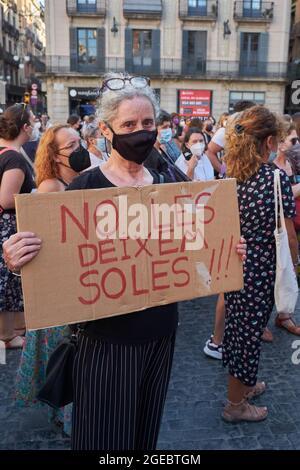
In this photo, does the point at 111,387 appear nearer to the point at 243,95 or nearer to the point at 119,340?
the point at 119,340

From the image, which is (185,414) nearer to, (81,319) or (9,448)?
(9,448)

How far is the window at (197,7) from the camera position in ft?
91.1

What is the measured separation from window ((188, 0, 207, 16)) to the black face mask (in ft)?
95.5

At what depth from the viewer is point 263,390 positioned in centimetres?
328

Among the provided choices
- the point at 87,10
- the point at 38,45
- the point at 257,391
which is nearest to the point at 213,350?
the point at 257,391

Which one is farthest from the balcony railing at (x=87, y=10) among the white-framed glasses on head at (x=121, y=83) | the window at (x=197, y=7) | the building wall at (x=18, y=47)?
the white-framed glasses on head at (x=121, y=83)

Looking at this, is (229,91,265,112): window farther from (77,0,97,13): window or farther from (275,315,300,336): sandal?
(275,315,300,336): sandal

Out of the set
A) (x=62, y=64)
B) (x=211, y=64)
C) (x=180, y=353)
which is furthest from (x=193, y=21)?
(x=180, y=353)

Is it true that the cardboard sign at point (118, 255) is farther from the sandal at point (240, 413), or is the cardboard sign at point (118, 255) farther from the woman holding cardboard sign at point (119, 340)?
the sandal at point (240, 413)

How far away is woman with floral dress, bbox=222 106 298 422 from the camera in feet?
8.57

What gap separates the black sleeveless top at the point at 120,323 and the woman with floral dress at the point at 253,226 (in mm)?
1051

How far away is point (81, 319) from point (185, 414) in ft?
5.61

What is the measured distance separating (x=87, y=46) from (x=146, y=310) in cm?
2895

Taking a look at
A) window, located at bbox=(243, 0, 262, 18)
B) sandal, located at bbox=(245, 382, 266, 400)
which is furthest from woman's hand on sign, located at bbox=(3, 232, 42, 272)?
window, located at bbox=(243, 0, 262, 18)
